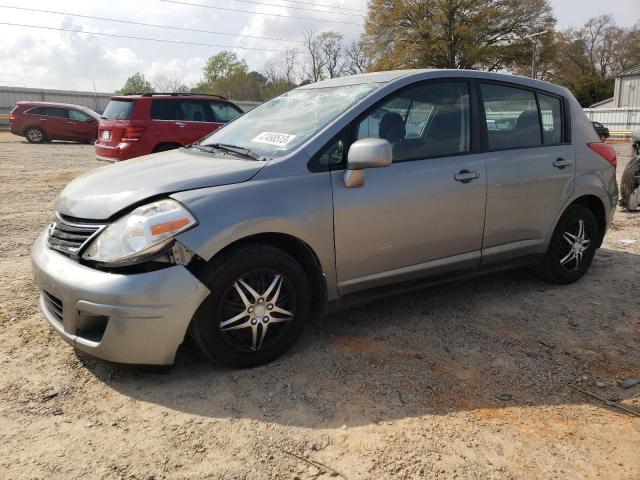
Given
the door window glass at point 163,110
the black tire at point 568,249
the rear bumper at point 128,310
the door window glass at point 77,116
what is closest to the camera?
the rear bumper at point 128,310

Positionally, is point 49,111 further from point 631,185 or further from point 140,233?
point 140,233

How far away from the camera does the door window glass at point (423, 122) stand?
346 centimetres

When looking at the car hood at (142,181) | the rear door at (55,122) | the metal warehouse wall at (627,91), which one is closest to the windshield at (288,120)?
the car hood at (142,181)

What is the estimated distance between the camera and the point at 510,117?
4152 millimetres

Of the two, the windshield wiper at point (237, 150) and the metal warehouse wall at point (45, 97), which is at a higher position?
the metal warehouse wall at point (45, 97)

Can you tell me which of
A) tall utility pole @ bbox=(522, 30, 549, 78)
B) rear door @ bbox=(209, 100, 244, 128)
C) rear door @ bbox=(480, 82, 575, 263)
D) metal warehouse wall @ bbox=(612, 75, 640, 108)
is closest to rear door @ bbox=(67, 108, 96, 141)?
rear door @ bbox=(209, 100, 244, 128)

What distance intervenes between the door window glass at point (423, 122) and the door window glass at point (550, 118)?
88 centimetres

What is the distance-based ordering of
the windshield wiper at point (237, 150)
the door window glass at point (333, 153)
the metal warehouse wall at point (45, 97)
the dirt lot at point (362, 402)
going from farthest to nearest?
the metal warehouse wall at point (45, 97) → the windshield wiper at point (237, 150) → the door window glass at point (333, 153) → the dirt lot at point (362, 402)

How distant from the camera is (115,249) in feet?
8.93

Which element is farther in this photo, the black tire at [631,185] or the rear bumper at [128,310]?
the black tire at [631,185]

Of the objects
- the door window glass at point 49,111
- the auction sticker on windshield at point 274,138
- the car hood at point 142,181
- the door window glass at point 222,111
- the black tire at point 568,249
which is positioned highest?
the door window glass at point 49,111

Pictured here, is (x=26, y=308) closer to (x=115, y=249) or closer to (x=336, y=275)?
(x=115, y=249)

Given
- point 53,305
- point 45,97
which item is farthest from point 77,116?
point 53,305

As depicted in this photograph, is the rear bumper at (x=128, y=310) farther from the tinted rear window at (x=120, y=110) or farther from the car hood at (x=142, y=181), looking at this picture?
the tinted rear window at (x=120, y=110)
